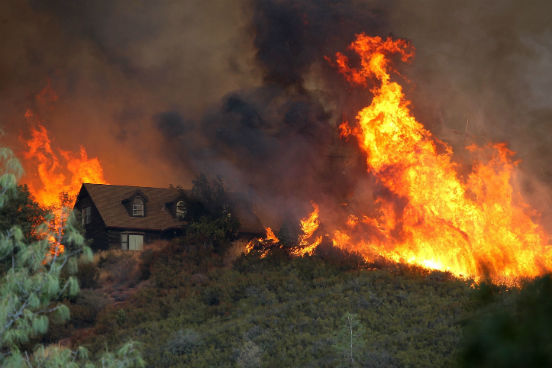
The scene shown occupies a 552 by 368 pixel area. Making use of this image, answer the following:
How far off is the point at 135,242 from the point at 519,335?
139 ft

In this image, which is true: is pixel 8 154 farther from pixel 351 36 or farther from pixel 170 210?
pixel 170 210

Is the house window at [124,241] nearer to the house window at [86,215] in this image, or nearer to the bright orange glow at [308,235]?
the house window at [86,215]

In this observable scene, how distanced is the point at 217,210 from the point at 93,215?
10519mm

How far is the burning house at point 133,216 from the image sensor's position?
151 ft

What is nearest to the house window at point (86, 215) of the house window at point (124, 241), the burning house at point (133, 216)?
the burning house at point (133, 216)

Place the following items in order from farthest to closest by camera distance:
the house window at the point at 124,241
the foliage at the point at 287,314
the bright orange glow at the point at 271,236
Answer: the house window at the point at 124,241, the bright orange glow at the point at 271,236, the foliage at the point at 287,314

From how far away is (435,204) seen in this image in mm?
33438

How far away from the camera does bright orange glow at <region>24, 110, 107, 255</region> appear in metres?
57.8

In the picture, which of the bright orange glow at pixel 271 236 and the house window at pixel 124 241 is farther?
the house window at pixel 124 241

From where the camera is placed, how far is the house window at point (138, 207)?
157ft

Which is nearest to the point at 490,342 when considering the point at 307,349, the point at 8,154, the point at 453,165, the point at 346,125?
Result: the point at 8,154

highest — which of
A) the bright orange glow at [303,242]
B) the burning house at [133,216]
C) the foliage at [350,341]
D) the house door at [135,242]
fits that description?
the burning house at [133,216]

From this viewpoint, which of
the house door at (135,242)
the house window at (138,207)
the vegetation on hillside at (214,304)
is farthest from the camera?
the house window at (138,207)

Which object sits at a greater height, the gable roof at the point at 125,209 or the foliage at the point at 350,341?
the gable roof at the point at 125,209
